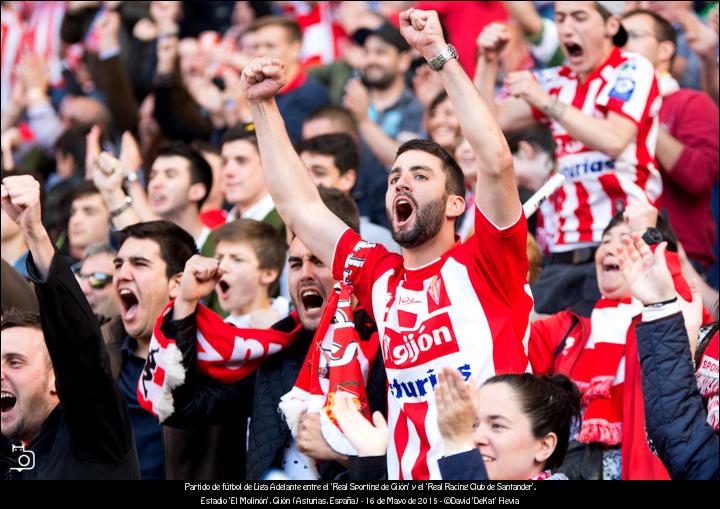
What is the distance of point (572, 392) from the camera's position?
476 centimetres

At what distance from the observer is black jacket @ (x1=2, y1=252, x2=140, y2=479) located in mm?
4547

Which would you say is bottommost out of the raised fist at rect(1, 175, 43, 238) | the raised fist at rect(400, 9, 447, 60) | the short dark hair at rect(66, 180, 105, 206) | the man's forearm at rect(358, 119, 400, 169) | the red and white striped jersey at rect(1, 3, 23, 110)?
the red and white striped jersey at rect(1, 3, 23, 110)

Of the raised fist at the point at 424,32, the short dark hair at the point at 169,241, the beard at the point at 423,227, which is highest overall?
the raised fist at the point at 424,32

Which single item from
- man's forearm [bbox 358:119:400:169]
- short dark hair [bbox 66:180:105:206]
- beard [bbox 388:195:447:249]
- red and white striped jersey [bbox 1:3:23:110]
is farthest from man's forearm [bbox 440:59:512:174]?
red and white striped jersey [bbox 1:3:23:110]

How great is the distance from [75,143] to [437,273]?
554 centimetres

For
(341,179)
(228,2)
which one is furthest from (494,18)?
(228,2)

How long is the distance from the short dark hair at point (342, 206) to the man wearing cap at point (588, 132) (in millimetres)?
1017

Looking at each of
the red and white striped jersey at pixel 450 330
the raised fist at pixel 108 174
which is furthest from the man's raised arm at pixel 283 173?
the raised fist at pixel 108 174

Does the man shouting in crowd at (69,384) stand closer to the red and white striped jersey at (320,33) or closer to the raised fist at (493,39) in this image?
the raised fist at (493,39)

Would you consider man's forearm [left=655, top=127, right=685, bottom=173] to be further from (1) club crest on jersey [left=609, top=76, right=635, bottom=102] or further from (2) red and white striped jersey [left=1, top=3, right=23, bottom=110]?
(2) red and white striped jersey [left=1, top=3, right=23, bottom=110]

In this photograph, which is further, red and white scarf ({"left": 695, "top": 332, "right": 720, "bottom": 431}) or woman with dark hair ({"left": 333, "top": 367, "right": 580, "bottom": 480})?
red and white scarf ({"left": 695, "top": 332, "right": 720, "bottom": 431})

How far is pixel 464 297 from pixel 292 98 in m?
4.50

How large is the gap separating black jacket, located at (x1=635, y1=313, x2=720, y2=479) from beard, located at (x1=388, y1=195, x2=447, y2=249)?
802 millimetres

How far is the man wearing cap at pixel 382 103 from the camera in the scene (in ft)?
25.8
